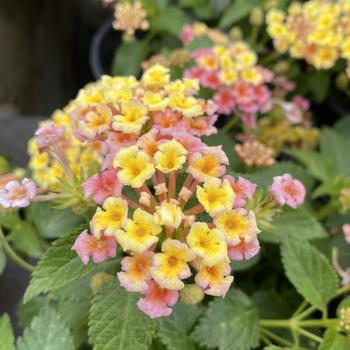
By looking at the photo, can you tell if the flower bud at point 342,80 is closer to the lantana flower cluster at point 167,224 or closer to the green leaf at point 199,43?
the green leaf at point 199,43

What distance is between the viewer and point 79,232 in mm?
654

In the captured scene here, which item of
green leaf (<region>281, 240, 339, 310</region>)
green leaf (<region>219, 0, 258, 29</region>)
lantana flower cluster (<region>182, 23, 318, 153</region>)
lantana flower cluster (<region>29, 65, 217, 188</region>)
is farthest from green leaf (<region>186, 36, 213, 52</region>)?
green leaf (<region>281, 240, 339, 310</region>)

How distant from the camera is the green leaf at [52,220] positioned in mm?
884

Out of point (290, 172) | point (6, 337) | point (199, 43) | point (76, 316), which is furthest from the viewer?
point (199, 43)

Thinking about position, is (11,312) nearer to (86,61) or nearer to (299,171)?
(299,171)

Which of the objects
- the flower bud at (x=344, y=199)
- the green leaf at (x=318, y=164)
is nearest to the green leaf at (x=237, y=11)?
the green leaf at (x=318, y=164)

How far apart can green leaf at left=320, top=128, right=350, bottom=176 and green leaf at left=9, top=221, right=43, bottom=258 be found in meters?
0.50

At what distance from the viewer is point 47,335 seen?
2.37 feet

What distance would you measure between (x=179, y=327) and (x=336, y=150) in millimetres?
470

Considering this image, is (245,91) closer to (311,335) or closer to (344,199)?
(344,199)

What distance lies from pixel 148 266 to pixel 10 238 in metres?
0.37

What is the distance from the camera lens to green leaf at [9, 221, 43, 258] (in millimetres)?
875

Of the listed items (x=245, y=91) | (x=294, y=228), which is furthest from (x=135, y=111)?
(x=245, y=91)

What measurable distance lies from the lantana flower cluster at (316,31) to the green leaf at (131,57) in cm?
32
